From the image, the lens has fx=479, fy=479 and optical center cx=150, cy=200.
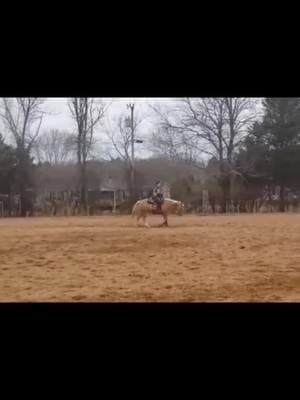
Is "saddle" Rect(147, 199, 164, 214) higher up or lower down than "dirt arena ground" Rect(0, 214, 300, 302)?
higher up

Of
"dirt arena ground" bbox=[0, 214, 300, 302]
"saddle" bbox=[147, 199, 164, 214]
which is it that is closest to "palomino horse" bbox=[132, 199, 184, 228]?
"saddle" bbox=[147, 199, 164, 214]

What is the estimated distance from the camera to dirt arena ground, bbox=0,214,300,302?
532cm

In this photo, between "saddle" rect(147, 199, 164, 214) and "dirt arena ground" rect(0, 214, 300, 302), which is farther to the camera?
"saddle" rect(147, 199, 164, 214)

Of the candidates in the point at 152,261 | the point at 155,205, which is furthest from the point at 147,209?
the point at 152,261

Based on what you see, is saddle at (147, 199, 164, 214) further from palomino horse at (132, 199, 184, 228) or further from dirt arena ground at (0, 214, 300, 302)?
dirt arena ground at (0, 214, 300, 302)

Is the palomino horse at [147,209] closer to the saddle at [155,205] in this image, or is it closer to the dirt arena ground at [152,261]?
the saddle at [155,205]

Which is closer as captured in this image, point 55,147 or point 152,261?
point 152,261

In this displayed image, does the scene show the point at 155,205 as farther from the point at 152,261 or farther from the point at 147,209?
the point at 152,261

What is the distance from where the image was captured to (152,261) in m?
7.32

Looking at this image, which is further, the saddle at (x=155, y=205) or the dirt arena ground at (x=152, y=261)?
the saddle at (x=155, y=205)

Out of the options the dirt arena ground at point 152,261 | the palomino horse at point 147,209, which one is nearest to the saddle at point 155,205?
the palomino horse at point 147,209

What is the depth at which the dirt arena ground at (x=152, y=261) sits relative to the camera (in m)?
5.32
